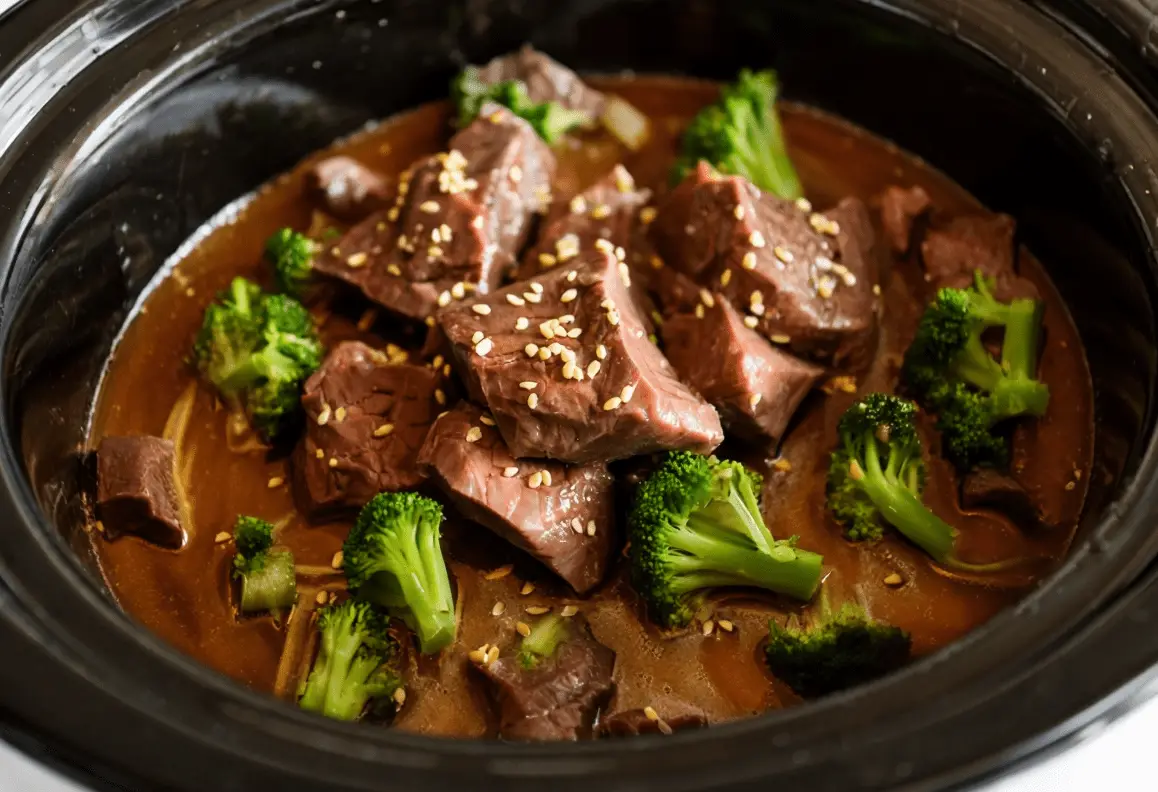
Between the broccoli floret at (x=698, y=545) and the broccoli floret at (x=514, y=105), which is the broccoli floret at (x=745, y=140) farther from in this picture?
the broccoli floret at (x=698, y=545)

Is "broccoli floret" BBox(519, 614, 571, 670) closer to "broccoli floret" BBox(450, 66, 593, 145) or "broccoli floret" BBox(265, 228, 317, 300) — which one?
"broccoli floret" BBox(265, 228, 317, 300)

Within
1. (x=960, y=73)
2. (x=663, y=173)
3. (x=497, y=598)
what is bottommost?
(x=497, y=598)

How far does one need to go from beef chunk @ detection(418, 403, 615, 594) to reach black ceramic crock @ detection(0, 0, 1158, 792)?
80 centimetres

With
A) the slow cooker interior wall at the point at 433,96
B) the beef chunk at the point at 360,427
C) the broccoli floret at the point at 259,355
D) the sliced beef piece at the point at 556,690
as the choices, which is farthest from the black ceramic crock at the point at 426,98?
the beef chunk at the point at 360,427

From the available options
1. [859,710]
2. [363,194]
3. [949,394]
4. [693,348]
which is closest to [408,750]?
[859,710]

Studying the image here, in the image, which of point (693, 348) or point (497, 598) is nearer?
point (497, 598)

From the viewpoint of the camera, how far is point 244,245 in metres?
3.67

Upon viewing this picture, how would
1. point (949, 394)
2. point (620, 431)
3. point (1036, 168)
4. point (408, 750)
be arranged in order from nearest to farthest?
point (408, 750)
point (620, 431)
point (949, 394)
point (1036, 168)

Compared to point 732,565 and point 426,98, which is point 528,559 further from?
point 426,98

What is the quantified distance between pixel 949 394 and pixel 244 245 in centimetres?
229

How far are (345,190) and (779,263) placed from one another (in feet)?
4.84

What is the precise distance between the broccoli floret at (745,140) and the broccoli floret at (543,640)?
→ 164 centimetres

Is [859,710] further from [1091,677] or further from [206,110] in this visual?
[206,110]

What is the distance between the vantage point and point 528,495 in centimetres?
279
